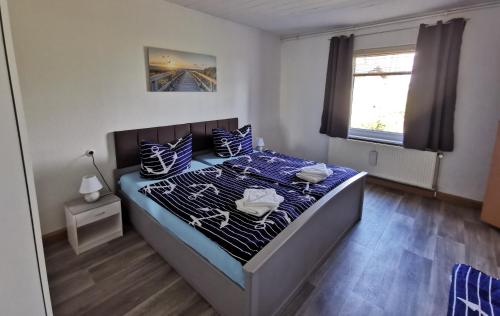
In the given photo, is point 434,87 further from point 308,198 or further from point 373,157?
point 308,198

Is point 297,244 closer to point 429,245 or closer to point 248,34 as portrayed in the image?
point 429,245

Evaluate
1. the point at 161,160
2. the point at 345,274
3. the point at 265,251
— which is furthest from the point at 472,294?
the point at 161,160

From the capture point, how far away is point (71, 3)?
2.24 m

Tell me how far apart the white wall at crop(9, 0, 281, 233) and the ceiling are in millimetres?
318

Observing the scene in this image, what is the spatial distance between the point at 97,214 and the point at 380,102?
384 cm

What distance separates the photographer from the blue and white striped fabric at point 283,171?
7.90 feet

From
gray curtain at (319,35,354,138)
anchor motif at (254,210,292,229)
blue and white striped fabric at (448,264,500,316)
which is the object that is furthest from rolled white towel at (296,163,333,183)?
gray curtain at (319,35,354,138)

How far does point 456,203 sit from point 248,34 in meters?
3.61

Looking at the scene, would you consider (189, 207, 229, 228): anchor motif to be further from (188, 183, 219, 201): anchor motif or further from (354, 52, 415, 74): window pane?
(354, 52, 415, 74): window pane

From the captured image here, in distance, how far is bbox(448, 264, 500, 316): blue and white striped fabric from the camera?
1507 mm

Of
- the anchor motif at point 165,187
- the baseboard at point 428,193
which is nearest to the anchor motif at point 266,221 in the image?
the anchor motif at point 165,187

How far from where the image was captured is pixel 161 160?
105 inches

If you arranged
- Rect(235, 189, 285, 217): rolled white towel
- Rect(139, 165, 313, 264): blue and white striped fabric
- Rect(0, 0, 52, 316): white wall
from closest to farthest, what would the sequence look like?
Rect(0, 0, 52, 316): white wall → Rect(139, 165, 313, 264): blue and white striped fabric → Rect(235, 189, 285, 217): rolled white towel

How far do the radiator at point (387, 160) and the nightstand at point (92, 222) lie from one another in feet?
10.5
